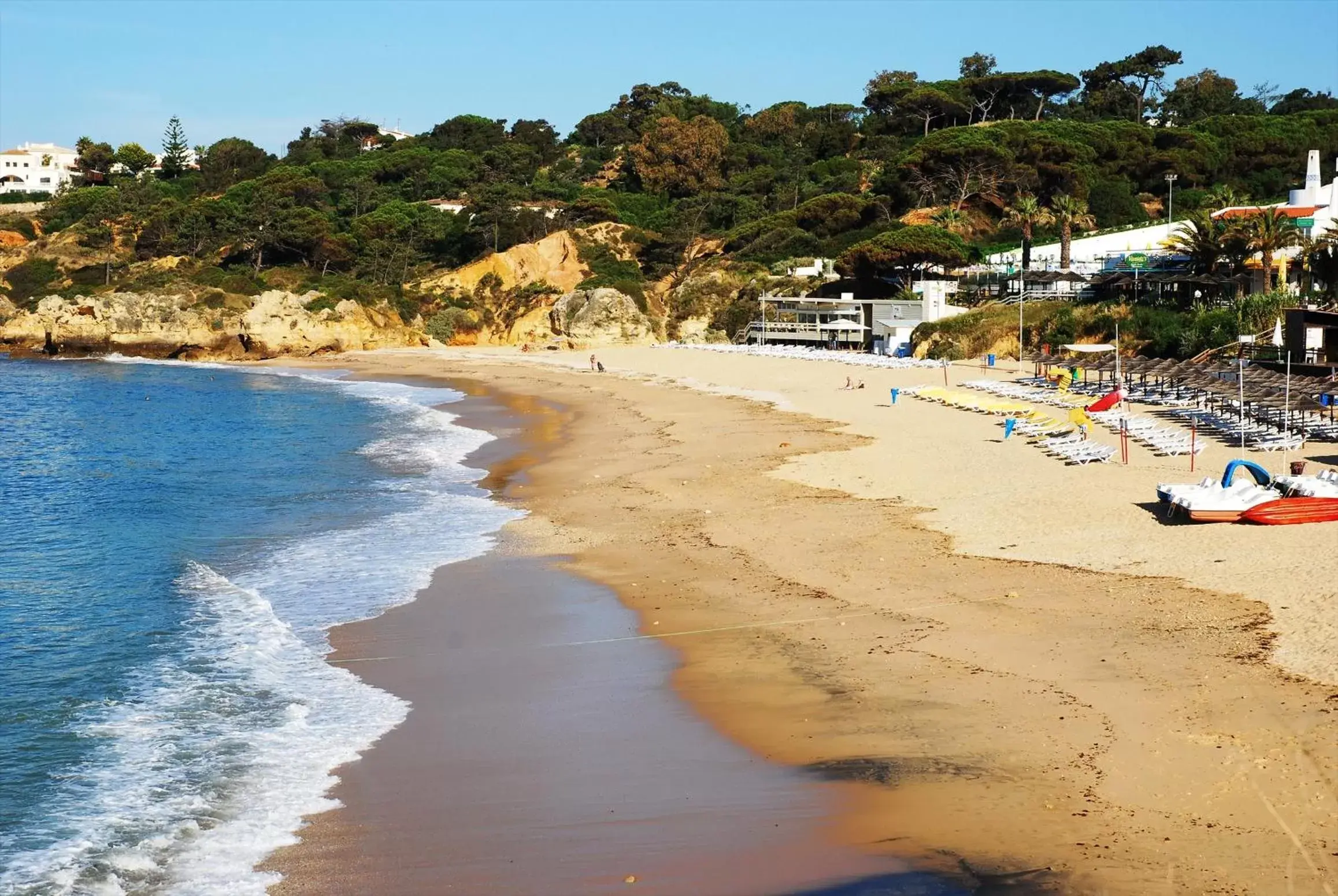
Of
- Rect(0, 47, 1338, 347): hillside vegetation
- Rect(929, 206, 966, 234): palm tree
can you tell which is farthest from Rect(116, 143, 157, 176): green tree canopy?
Rect(929, 206, 966, 234): palm tree

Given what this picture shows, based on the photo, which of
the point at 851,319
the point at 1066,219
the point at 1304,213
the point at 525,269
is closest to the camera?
the point at 1304,213

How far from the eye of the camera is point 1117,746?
8.90 metres

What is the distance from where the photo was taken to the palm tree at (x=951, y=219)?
69.0m

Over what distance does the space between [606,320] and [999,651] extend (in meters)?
57.8

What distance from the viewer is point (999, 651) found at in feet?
37.7

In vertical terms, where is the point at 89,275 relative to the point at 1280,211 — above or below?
above

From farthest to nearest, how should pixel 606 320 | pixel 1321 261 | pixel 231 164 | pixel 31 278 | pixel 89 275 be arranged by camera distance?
1. pixel 231 164
2. pixel 89 275
3. pixel 31 278
4. pixel 606 320
5. pixel 1321 261

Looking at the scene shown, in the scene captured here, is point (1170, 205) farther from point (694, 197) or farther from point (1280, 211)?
point (694, 197)

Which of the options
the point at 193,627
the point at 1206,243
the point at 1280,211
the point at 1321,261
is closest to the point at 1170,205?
the point at 1280,211

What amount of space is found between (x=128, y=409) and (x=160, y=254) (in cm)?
4532

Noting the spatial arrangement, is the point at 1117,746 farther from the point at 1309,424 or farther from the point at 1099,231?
the point at 1099,231

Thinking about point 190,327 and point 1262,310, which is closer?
point 1262,310

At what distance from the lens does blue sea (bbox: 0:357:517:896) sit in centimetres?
873

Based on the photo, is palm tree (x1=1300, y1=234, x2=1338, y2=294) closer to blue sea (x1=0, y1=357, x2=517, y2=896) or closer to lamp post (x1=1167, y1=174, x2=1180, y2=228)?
lamp post (x1=1167, y1=174, x2=1180, y2=228)
